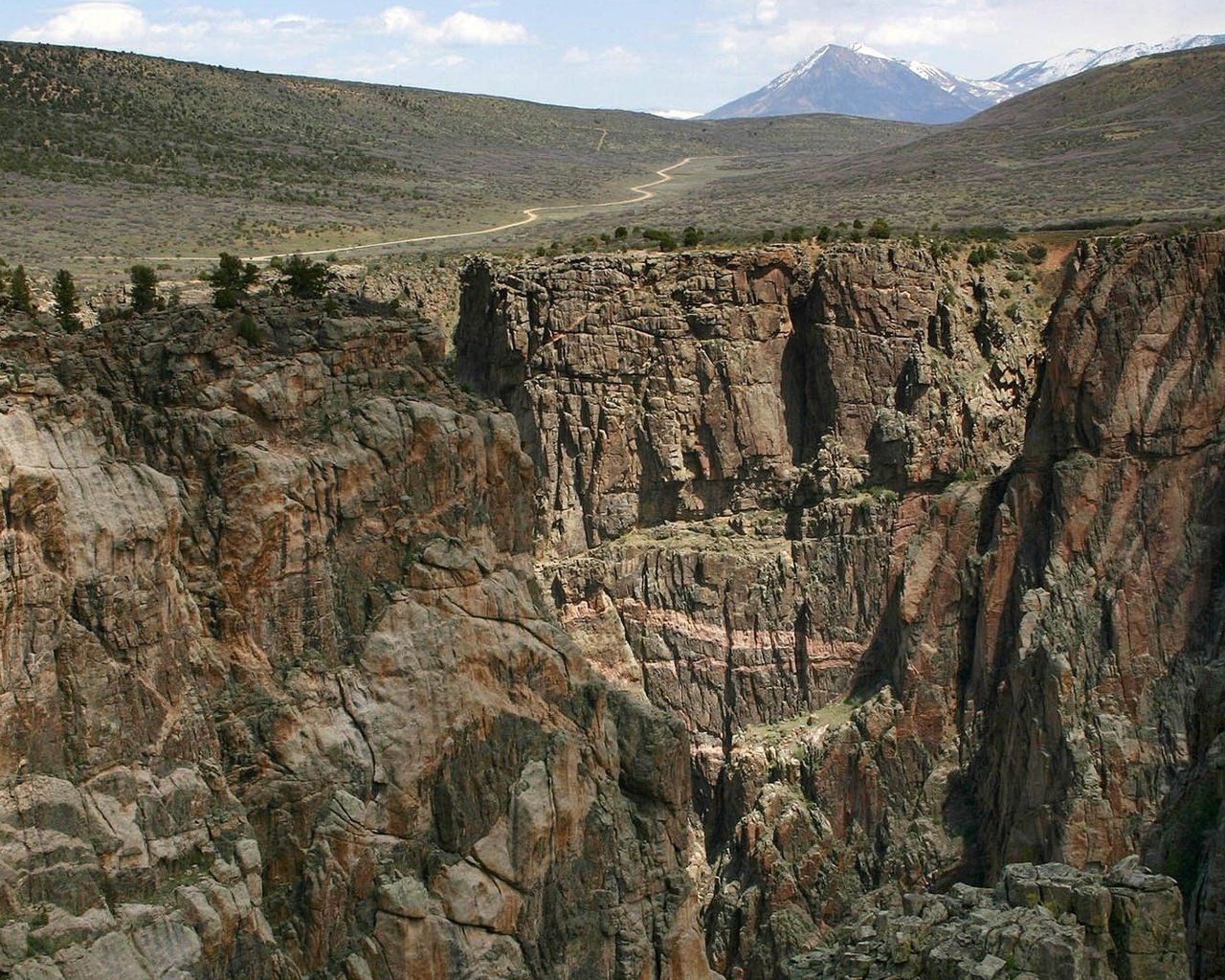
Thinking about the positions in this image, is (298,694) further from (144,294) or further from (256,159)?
(256,159)

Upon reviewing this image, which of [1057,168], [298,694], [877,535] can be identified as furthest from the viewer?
[1057,168]

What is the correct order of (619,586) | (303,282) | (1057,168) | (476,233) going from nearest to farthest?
(303,282) < (619,586) < (476,233) < (1057,168)

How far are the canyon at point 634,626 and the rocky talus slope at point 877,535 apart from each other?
0.46 feet

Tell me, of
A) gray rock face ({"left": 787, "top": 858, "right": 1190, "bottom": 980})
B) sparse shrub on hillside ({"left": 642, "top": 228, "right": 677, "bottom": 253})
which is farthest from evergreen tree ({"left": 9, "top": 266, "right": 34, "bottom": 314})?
sparse shrub on hillside ({"left": 642, "top": 228, "right": 677, "bottom": 253})

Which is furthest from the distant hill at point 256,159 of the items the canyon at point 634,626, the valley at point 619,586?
the canyon at point 634,626

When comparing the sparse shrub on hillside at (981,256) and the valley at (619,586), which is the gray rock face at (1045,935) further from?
the sparse shrub on hillside at (981,256)

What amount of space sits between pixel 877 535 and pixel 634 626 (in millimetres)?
8821

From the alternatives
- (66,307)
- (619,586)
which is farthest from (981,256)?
(66,307)

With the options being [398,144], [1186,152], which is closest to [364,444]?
[1186,152]

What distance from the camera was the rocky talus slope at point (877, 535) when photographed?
184ft

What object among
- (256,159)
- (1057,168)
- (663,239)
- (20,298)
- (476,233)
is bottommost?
(476,233)

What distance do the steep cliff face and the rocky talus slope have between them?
1328cm

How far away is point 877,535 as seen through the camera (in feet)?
205

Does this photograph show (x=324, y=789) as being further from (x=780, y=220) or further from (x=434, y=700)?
(x=780, y=220)
